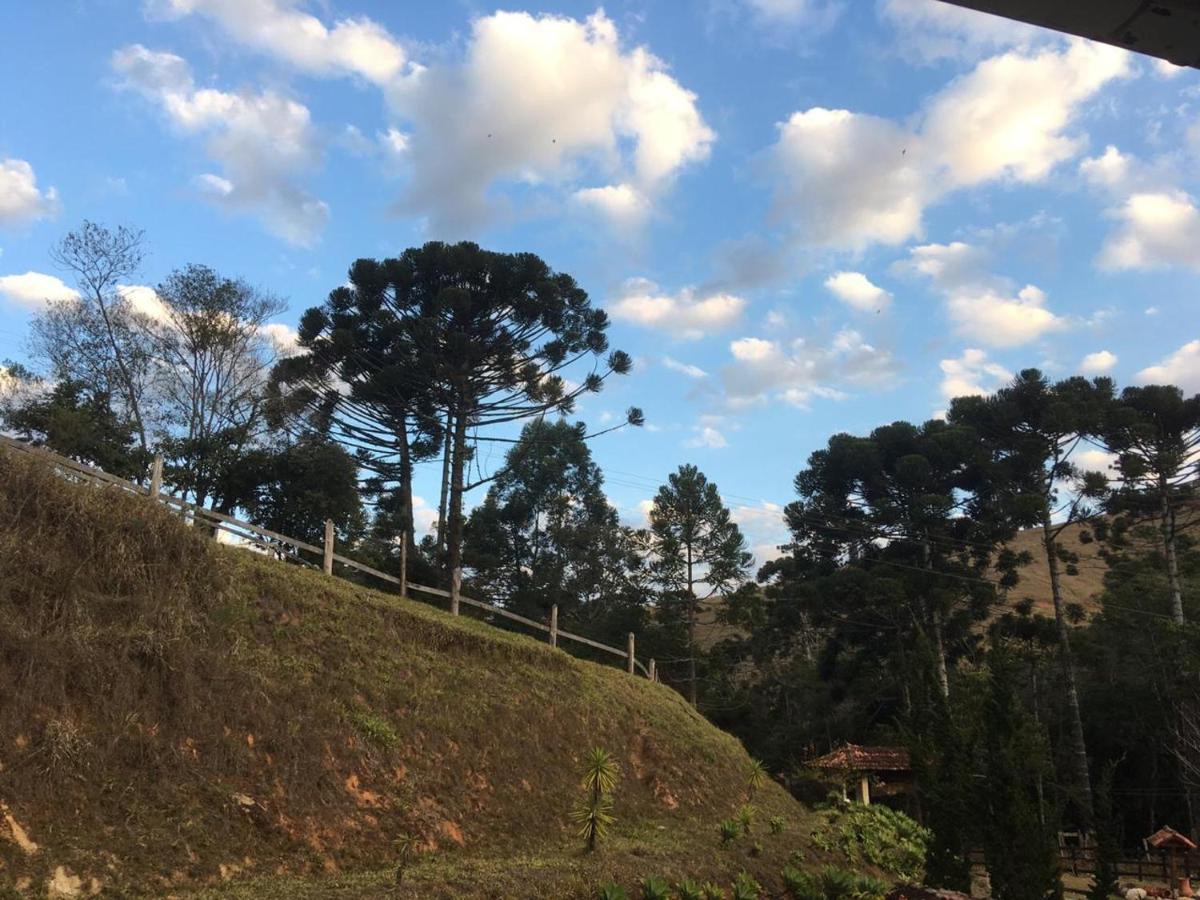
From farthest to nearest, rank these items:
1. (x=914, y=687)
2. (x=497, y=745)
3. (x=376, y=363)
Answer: (x=376, y=363), (x=914, y=687), (x=497, y=745)

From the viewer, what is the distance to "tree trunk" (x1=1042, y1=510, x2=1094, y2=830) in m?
28.2

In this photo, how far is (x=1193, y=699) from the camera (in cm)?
2731

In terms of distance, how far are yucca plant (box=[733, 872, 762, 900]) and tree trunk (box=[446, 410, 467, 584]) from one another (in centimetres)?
1671

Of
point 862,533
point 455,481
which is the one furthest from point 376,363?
point 862,533

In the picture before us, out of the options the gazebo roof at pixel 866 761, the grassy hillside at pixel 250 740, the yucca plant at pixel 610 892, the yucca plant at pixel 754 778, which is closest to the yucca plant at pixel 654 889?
the yucca plant at pixel 610 892

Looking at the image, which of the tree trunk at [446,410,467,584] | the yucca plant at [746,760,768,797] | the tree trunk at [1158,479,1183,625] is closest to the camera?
the yucca plant at [746,760,768,797]

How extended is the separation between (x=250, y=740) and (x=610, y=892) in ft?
12.7

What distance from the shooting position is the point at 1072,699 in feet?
94.6

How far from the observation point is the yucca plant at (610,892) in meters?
8.77

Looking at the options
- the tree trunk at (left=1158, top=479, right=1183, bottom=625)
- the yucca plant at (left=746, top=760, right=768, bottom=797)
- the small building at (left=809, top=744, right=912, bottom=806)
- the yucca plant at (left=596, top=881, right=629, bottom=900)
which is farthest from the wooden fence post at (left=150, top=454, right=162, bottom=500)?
the tree trunk at (left=1158, top=479, right=1183, bottom=625)

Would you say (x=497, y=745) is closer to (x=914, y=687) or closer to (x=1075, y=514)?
(x=914, y=687)

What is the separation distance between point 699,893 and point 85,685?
660 centimetres

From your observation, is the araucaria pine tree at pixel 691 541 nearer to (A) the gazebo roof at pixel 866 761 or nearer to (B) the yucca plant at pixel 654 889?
(A) the gazebo roof at pixel 866 761

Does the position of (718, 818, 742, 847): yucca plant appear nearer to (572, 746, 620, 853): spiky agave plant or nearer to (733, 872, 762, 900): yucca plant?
→ (733, 872, 762, 900): yucca plant
